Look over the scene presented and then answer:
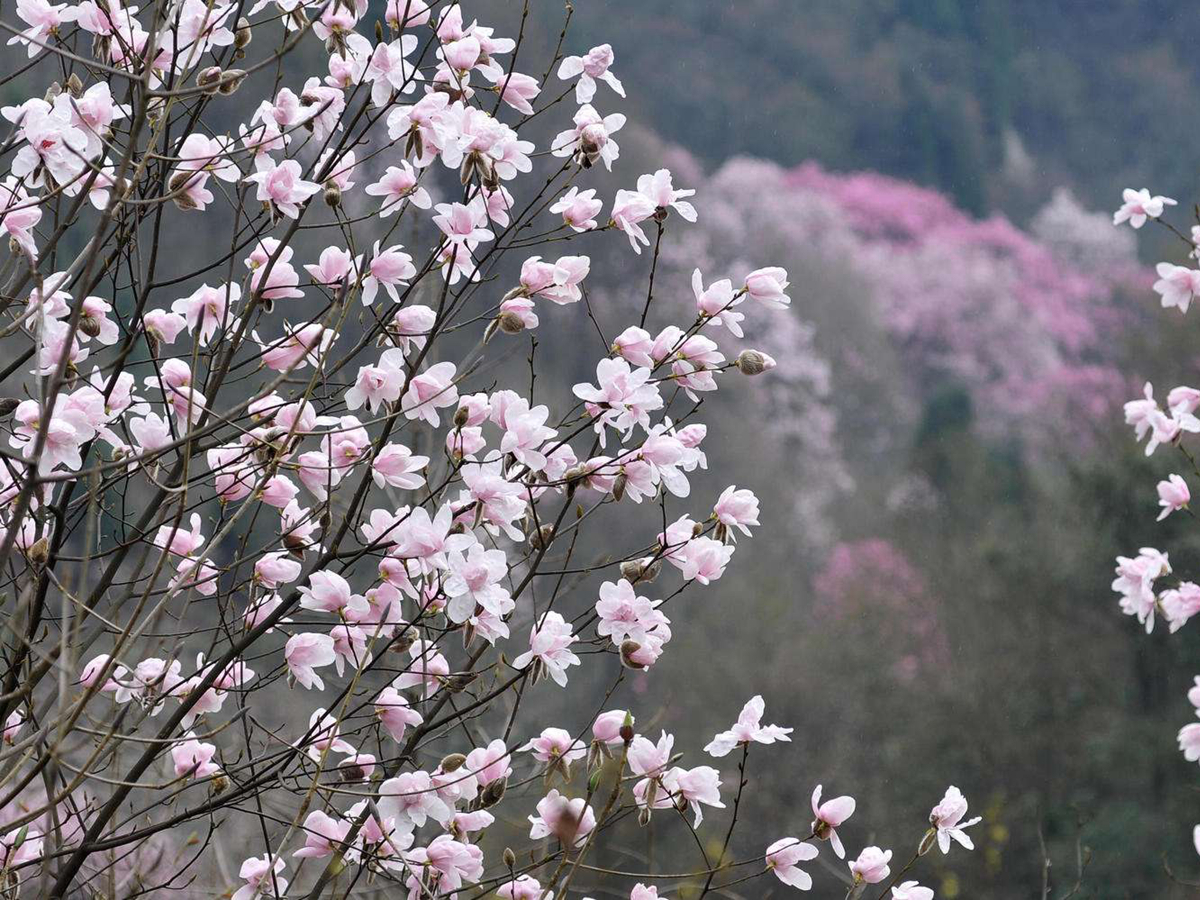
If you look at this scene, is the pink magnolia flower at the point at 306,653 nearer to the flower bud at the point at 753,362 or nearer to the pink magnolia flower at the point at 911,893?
the flower bud at the point at 753,362

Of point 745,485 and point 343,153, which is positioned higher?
point 745,485

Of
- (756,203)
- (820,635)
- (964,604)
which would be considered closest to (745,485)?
(820,635)

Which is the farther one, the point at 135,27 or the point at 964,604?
the point at 964,604

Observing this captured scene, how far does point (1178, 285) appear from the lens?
307cm

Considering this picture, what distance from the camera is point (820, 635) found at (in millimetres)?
8289

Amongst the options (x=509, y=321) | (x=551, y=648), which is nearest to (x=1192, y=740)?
(x=551, y=648)

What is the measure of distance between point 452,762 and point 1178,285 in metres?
2.33

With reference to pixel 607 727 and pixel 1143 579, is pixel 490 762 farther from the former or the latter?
pixel 1143 579

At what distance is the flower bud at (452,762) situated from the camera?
1.58 m

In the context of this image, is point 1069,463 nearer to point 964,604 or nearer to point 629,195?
point 964,604

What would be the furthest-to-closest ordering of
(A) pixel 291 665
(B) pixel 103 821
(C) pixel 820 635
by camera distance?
(C) pixel 820 635, (A) pixel 291 665, (B) pixel 103 821

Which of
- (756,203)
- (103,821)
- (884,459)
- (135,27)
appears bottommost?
(103,821)

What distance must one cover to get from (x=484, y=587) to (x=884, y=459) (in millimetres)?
8990

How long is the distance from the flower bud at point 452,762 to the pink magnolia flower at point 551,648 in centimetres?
13
